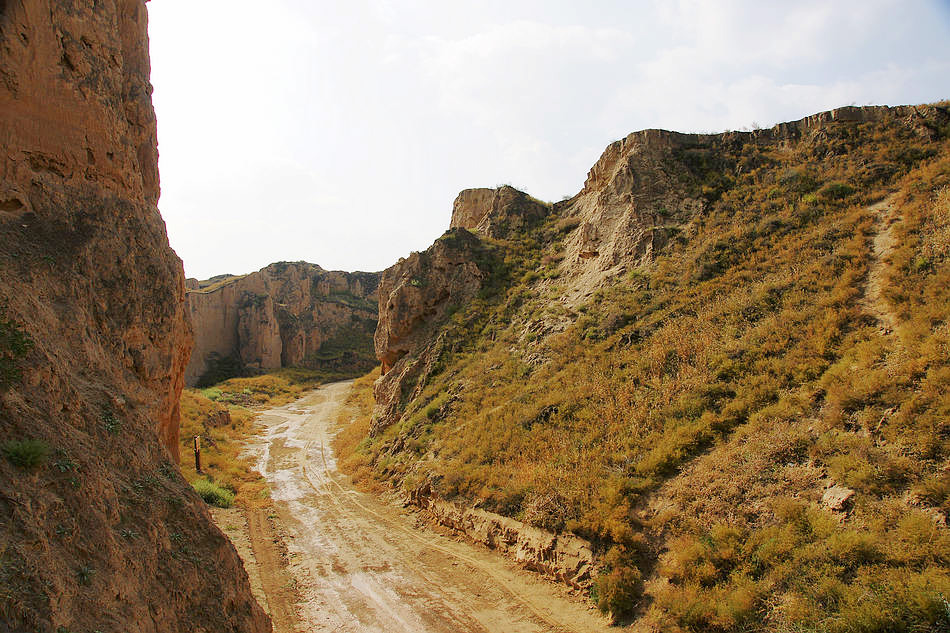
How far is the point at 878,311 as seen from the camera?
11227 mm

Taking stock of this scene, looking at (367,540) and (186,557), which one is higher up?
(186,557)

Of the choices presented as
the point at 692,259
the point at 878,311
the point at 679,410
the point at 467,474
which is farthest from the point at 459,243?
the point at 878,311

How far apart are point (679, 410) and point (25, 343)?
41.0ft

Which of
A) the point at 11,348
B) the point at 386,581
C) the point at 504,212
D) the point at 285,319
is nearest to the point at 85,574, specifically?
the point at 11,348

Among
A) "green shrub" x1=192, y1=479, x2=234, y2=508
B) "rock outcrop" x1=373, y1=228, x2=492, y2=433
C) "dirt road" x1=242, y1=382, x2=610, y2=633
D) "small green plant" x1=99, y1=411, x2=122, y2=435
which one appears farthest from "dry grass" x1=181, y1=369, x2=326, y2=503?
"small green plant" x1=99, y1=411, x2=122, y2=435

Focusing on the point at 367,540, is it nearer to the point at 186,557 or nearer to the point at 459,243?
the point at 186,557

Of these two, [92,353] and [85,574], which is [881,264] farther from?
[92,353]

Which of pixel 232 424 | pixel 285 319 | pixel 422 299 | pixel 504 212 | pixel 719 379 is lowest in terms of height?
pixel 232 424

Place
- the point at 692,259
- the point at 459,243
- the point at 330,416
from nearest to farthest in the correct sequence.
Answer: the point at 692,259, the point at 459,243, the point at 330,416

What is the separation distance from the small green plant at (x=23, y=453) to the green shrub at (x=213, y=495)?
11.7 metres

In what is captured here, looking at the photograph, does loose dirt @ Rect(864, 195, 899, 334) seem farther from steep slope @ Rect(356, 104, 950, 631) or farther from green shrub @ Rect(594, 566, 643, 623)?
green shrub @ Rect(594, 566, 643, 623)

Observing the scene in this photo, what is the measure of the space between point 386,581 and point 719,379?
9.83 metres

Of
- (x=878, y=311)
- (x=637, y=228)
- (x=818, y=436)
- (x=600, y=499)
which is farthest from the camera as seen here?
(x=637, y=228)

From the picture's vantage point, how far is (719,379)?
39.7 feet
